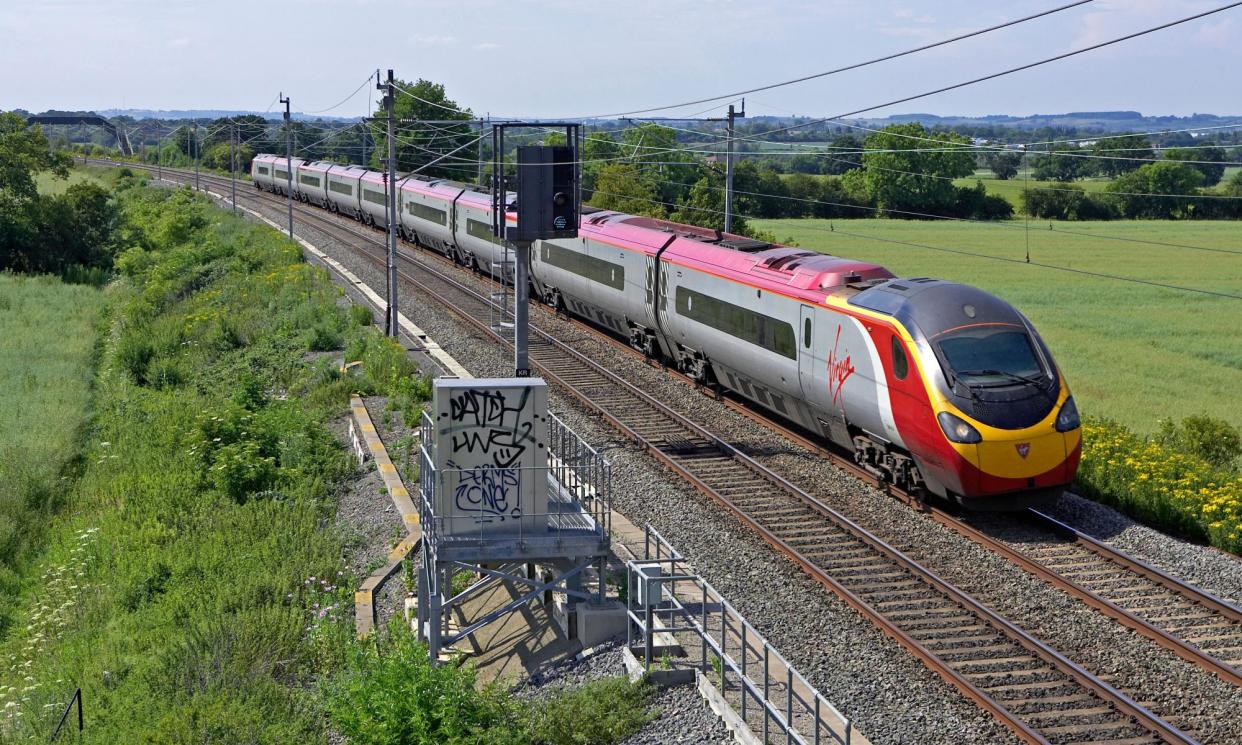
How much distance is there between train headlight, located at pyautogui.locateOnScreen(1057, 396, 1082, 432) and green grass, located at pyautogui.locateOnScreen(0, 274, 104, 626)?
15.6 meters

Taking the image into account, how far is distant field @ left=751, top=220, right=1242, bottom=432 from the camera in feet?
112

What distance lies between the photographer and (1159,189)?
323 ft

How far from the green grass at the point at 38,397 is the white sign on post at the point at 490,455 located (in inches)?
368

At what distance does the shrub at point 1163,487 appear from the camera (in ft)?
54.6

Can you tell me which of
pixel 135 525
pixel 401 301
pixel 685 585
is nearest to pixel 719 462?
pixel 685 585

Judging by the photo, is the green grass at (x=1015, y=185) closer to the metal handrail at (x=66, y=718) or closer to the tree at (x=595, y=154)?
the tree at (x=595, y=154)

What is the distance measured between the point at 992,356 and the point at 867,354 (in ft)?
6.06

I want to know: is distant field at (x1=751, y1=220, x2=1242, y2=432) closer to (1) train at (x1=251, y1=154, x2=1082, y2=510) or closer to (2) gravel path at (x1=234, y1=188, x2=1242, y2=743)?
(1) train at (x1=251, y1=154, x2=1082, y2=510)

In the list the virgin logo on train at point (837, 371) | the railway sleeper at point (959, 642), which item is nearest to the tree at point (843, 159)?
the virgin logo on train at point (837, 371)

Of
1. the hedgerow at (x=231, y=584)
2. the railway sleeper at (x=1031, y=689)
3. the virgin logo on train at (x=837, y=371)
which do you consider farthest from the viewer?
the virgin logo on train at (x=837, y=371)

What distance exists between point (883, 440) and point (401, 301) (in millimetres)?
22984

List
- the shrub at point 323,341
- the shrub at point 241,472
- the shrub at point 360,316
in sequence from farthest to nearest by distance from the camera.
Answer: the shrub at point 360,316 < the shrub at point 323,341 < the shrub at point 241,472

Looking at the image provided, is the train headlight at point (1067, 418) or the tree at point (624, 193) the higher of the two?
the tree at point (624, 193)

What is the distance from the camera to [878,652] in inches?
A: 512
